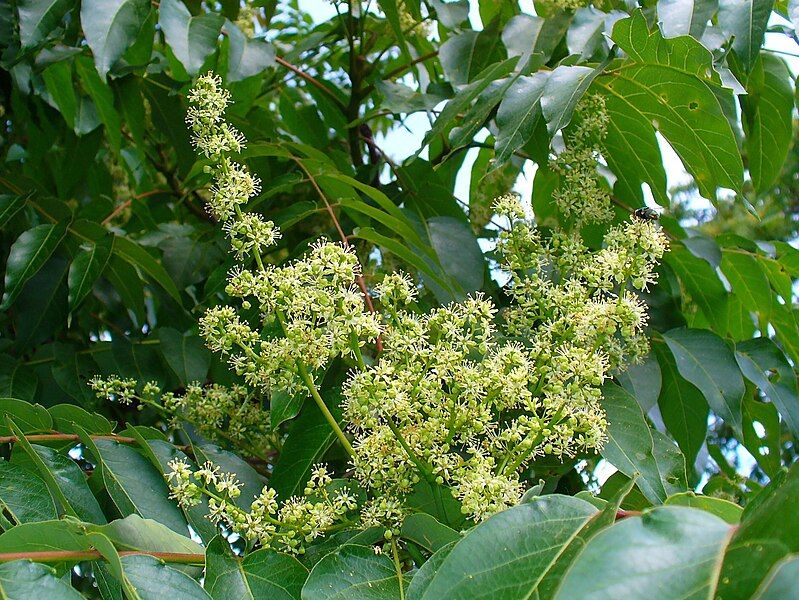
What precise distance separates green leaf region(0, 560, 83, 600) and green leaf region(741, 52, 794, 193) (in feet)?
5.35

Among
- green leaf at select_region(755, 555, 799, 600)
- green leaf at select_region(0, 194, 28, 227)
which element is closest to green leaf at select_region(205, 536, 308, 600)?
green leaf at select_region(755, 555, 799, 600)

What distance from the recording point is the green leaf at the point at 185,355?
1892 mm

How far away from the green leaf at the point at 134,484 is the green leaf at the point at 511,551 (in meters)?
0.54

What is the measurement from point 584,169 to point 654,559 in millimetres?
1085

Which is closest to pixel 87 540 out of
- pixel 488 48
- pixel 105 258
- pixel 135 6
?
pixel 105 258

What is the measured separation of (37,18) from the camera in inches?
68.5

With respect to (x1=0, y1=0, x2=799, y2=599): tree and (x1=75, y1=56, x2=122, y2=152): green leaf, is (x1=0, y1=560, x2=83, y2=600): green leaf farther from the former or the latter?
(x1=75, y1=56, x2=122, y2=152): green leaf

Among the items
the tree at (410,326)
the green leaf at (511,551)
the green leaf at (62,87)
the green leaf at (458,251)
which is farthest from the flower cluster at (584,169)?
the green leaf at (62,87)

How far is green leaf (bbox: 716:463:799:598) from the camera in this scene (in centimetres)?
66

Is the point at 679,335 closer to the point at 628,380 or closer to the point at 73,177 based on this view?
the point at 628,380

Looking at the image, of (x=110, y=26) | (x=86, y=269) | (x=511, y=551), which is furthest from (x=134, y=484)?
(x=110, y=26)

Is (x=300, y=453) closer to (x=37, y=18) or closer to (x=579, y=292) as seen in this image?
(x=579, y=292)

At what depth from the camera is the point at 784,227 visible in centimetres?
561

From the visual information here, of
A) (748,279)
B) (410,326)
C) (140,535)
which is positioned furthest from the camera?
(748,279)
